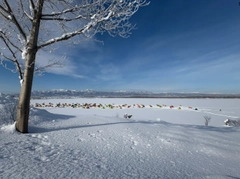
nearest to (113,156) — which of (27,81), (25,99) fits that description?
(25,99)

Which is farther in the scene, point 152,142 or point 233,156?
point 152,142

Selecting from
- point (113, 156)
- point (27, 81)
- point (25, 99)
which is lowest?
point (113, 156)

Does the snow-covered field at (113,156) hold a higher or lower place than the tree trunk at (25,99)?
lower

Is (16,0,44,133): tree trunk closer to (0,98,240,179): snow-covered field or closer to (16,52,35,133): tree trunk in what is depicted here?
(16,52,35,133): tree trunk

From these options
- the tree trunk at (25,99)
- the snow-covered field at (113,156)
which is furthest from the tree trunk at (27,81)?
the snow-covered field at (113,156)

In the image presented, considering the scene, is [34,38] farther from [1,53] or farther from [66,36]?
[1,53]

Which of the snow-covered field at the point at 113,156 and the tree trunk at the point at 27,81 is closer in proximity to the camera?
the snow-covered field at the point at 113,156

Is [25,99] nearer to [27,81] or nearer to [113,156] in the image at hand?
[27,81]

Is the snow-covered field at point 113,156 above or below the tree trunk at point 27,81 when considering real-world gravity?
below

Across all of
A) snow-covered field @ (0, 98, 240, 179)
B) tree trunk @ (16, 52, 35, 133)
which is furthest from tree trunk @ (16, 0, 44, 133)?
snow-covered field @ (0, 98, 240, 179)

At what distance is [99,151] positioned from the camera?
251cm

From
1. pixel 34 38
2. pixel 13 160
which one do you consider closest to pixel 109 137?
pixel 13 160

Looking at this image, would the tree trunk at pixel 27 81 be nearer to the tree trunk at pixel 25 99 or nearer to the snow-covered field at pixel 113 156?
the tree trunk at pixel 25 99

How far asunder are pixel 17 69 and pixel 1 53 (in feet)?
1.85
